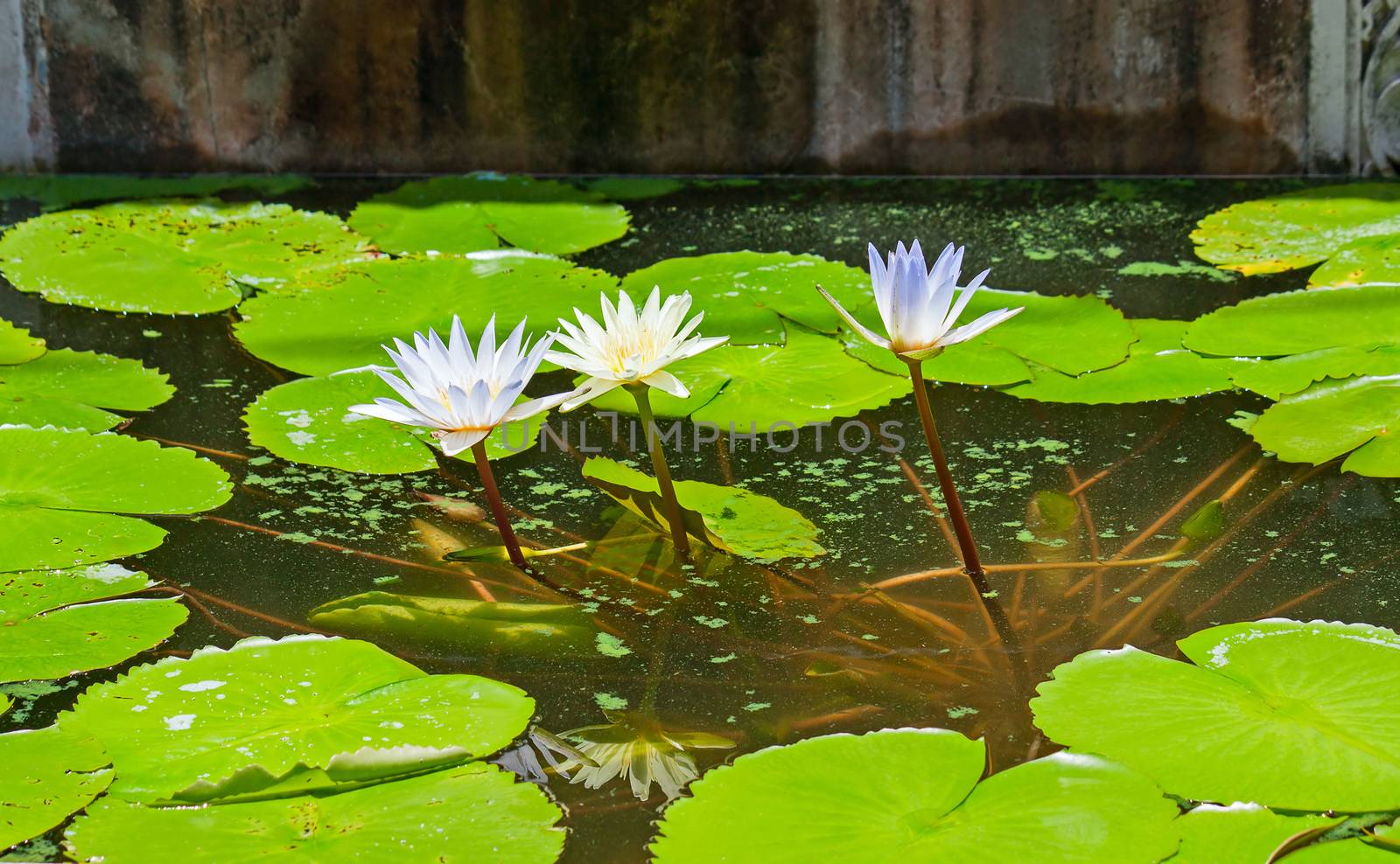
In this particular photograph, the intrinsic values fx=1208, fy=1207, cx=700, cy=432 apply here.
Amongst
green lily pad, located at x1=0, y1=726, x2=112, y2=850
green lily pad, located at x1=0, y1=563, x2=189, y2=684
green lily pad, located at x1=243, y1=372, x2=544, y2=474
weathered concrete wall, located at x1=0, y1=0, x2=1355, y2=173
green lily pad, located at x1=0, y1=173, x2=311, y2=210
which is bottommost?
green lily pad, located at x1=0, y1=726, x2=112, y2=850

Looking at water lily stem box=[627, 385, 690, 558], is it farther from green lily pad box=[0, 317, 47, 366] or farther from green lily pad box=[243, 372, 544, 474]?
green lily pad box=[0, 317, 47, 366]

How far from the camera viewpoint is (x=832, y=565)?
112 cm

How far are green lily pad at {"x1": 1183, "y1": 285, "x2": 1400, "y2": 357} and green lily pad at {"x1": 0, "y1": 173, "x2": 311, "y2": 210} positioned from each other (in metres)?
1.85

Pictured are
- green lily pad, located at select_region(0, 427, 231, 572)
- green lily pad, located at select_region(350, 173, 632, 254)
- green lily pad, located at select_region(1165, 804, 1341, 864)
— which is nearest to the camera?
green lily pad, located at select_region(1165, 804, 1341, 864)

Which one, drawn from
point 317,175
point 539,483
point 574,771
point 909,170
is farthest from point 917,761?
point 317,175

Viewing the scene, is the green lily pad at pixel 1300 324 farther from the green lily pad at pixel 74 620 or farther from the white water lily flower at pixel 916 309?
the green lily pad at pixel 74 620

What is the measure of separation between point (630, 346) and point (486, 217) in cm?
125

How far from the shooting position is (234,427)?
4.74 ft

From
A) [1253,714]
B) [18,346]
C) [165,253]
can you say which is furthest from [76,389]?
[1253,714]

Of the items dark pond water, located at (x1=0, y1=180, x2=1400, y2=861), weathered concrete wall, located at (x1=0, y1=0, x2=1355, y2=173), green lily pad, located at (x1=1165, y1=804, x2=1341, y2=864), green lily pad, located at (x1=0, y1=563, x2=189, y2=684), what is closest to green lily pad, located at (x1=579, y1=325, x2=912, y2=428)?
dark pond water, located at (x1=0, y1=180, x2=1400, y2=861)

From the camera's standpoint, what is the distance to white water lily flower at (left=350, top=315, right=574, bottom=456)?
1.00 m

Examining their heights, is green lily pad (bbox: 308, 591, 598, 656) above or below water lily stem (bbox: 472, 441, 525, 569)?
below

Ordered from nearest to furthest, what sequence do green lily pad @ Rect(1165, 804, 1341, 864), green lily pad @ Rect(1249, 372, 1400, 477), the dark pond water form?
green lily pad @ Rect(1165, 804, 1341, 864) → the dark pond water → green lily pad @ Rect(1249, 372, 1400, 477)

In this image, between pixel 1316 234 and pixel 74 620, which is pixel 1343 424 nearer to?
pixel 1316 234
